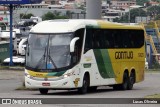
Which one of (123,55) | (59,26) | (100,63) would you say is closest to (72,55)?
(59,26)

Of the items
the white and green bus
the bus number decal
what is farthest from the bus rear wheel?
the white and green bus

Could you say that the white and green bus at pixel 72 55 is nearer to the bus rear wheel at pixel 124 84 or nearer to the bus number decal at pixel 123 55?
the bus number decal at pixel 123 55

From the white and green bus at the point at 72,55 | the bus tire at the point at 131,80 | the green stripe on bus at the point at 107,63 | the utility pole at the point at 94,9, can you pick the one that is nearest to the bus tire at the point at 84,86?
the white and green bus at the point at 72,55

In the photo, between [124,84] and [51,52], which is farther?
[124,84]

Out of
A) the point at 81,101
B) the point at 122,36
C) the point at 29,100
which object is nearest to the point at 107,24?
the point at 122,36

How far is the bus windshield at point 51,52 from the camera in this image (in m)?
29.3

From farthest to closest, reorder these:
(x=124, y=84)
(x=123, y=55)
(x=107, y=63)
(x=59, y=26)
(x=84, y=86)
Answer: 1. (x=124, y=84)
2. (x=123, y=55)
3. (x=107, y=63)
4. (x=84, y=86)
5. (x=59, y=26)

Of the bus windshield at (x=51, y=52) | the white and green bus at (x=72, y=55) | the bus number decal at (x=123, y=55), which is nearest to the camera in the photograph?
the white and green bus at (x=72, y=55)

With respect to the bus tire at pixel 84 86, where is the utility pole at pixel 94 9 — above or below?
above

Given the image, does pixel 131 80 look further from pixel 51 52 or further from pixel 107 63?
pixel 51 52

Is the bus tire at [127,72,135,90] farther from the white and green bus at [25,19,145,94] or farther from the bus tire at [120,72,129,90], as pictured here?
the white and green bus at [25,19,145,94]

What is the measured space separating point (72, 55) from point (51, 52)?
2.76 feet

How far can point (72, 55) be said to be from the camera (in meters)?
29.5

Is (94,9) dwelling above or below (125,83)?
above
